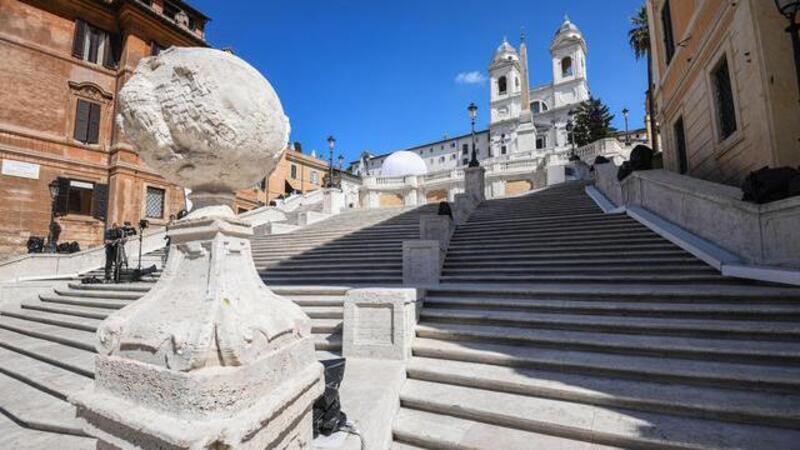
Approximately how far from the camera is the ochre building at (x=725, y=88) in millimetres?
7078

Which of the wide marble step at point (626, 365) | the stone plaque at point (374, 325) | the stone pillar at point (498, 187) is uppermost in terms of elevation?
the stone pillar at point (498, 187)

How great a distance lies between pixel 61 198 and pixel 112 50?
388 inches

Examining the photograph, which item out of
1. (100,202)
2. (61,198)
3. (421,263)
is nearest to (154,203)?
(100,202)

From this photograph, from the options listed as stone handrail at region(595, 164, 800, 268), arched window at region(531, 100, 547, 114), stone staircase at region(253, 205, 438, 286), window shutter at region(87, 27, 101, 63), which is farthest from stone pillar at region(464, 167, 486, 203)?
arched window at region(531, 100, 547, 114)

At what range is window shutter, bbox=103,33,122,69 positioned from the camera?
21734mm

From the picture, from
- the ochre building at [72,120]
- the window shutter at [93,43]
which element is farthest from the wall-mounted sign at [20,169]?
the window shutter at [93,43]

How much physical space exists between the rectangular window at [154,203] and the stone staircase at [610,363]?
21537 mm

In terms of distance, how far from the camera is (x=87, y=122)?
67.1 ft

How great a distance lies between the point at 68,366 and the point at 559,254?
31.0ft

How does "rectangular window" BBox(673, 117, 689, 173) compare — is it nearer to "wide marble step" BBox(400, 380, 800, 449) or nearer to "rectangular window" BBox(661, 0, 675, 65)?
"rectangular window" BBox(661, 0, 675, 65)

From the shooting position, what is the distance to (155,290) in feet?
7.29

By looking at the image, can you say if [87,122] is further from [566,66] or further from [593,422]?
[566,66]

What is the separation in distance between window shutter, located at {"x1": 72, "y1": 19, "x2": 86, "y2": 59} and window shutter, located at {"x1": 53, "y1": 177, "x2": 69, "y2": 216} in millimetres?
7484

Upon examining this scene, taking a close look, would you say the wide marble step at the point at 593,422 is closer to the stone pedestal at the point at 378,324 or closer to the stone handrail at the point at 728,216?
the stone pedestal at the point at 378,324
